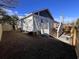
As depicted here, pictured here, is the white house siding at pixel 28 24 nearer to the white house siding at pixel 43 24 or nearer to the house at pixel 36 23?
the house at pixel 36 23

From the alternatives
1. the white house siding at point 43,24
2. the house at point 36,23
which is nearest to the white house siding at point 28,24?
the house at point 36,23

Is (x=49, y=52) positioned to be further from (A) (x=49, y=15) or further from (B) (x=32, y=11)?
(A) (x=49, y=15)

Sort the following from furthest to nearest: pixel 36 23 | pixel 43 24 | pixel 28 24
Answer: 1. pixel 43 24
2. pixel 36 23
3. pixel 28 24

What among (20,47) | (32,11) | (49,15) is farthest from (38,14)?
(20,47)

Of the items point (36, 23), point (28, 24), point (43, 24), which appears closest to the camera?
point (28, 24)

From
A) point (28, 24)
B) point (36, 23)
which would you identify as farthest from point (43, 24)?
point (28, 24)

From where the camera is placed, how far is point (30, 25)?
22656mm

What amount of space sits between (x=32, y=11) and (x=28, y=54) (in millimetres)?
14243

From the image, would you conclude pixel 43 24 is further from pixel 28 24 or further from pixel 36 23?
pixel 28 24

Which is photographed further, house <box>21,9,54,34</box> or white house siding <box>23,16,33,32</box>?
white house siding <box>23,16,33,32</box>

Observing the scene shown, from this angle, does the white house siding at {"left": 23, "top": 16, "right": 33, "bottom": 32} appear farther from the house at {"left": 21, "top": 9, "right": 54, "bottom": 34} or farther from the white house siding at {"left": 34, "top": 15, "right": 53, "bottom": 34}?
the white house siding at {"left": 34, "top": 15, "right": 53, "bottom": 34}

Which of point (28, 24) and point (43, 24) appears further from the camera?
point (43, 24)

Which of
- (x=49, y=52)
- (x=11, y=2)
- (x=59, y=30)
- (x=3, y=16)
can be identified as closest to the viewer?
(x=49, y=52)

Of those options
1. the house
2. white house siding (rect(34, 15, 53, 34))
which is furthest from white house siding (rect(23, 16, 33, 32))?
white house siding (rect(34, 15, 53, 34))
